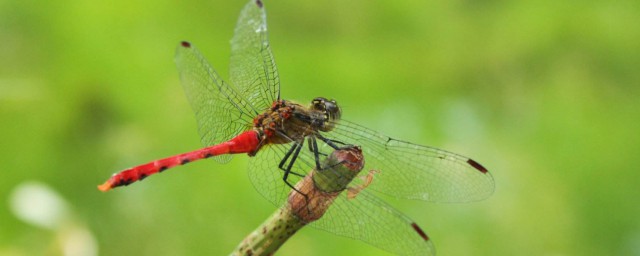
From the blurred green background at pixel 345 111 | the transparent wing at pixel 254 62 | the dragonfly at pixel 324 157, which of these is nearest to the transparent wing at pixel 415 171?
the dragonfly at pixel 324 157

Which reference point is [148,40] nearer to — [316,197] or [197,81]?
[197,81]

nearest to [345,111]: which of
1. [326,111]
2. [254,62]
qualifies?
[254,62]

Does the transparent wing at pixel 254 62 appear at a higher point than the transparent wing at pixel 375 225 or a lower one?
higher

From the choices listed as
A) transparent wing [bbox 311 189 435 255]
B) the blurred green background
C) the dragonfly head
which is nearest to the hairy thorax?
the dragonfly head

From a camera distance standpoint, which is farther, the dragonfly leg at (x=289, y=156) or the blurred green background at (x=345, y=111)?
the blurred green background at (x=345, y=111)

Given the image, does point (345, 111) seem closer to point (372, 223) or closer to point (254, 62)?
point (254, 62)

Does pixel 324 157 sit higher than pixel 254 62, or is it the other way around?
pixel 254 62

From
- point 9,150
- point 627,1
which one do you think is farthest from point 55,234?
point 627,1

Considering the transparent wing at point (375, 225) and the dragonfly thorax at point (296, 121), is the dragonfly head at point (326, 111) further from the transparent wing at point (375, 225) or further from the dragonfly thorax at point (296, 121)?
the transparent wing at point (375, 225)
